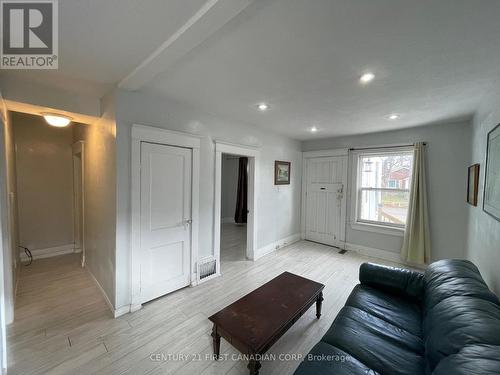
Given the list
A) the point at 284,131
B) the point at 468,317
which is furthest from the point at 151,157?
the point at 468,317

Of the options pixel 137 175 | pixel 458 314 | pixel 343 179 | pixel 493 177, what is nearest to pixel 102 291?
pixel 137 175

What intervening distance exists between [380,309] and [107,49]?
2995 mm

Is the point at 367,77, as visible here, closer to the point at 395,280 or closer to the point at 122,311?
the point at 395,280

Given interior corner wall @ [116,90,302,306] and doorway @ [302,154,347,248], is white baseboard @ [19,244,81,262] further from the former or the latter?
doorway @ [302,154,347,248]

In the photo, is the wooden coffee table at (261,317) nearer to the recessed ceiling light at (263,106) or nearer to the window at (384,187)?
the recessed ceiling light at (263,106)

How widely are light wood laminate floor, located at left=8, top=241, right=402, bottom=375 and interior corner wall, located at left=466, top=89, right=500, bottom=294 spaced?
1.39 meters

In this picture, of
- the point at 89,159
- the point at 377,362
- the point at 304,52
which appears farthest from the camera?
the point at 89,159

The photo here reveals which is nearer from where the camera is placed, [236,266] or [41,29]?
[41,29]

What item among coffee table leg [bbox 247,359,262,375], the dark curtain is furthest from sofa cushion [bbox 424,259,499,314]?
the dark curtain

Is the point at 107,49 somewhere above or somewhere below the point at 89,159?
above

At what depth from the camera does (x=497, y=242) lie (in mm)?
1609

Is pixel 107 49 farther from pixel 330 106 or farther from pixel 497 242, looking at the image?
pixel 497 242

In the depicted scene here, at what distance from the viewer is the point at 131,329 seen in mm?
1999

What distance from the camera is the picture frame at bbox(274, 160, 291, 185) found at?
421 centimetres
